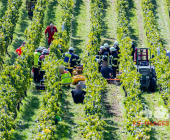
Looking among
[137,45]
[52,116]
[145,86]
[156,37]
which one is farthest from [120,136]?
[137,45]

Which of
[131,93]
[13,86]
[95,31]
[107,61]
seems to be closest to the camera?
[131,93]

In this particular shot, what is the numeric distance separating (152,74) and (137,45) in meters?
7.47

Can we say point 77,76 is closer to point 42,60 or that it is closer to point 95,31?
point 42,60

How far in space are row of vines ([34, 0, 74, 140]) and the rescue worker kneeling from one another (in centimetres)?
28

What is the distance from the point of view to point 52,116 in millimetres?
14773

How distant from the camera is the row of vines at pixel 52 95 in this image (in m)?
13.5

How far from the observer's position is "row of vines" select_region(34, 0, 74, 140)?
13507 mm

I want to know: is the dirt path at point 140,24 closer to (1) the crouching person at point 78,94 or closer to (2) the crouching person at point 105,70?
(2) the crouching person at point 105,70

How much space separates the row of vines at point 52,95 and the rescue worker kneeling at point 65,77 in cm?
28

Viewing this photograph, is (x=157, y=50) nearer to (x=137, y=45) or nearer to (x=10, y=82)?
(x=137, y=45)

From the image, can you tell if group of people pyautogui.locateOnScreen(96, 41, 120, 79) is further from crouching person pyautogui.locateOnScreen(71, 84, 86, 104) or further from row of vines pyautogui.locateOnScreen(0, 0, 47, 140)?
row of vines pyautogui.locateOnScreen(0, 0, 47, 140)

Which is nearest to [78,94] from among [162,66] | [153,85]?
[153,85]

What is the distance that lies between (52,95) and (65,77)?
10.5 ft

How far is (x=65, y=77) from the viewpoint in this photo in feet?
64.2
